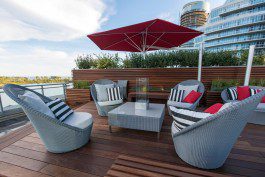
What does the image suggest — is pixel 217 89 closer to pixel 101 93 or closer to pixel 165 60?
pixel 165 60

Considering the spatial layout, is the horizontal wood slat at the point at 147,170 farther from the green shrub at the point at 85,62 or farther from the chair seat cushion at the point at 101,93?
the green shrub at the point at 85,62

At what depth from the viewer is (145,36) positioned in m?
3.63

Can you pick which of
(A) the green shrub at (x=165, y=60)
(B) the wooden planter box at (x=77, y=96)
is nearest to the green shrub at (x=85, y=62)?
(A) the green shrub at (x=165, y=60)

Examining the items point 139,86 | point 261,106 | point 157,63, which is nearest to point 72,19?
point 157,63

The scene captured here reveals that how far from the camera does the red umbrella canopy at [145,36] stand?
8.71 ft

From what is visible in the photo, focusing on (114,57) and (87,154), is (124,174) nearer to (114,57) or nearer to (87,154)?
(87,154)

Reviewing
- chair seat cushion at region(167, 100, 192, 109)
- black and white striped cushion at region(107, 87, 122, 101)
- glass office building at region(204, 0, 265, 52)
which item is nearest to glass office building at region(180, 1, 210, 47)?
glass office building at region(204, 0, 265, 52)

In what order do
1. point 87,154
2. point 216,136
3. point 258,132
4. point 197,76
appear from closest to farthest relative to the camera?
point 216,136 < point 87,154 < point 258,132 < point 197,76

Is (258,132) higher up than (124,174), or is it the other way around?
(124,174)

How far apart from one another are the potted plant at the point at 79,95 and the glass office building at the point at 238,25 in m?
35.5

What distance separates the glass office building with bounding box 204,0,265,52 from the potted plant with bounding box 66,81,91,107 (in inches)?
1398

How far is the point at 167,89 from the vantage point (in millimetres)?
4625

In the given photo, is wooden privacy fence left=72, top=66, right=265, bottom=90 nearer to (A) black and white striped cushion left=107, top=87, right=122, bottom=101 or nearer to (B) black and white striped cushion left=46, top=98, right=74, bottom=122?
(A) black and white striped cushion left=107, top=87, right=122, bottom=101

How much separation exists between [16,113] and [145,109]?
13.0 ft
